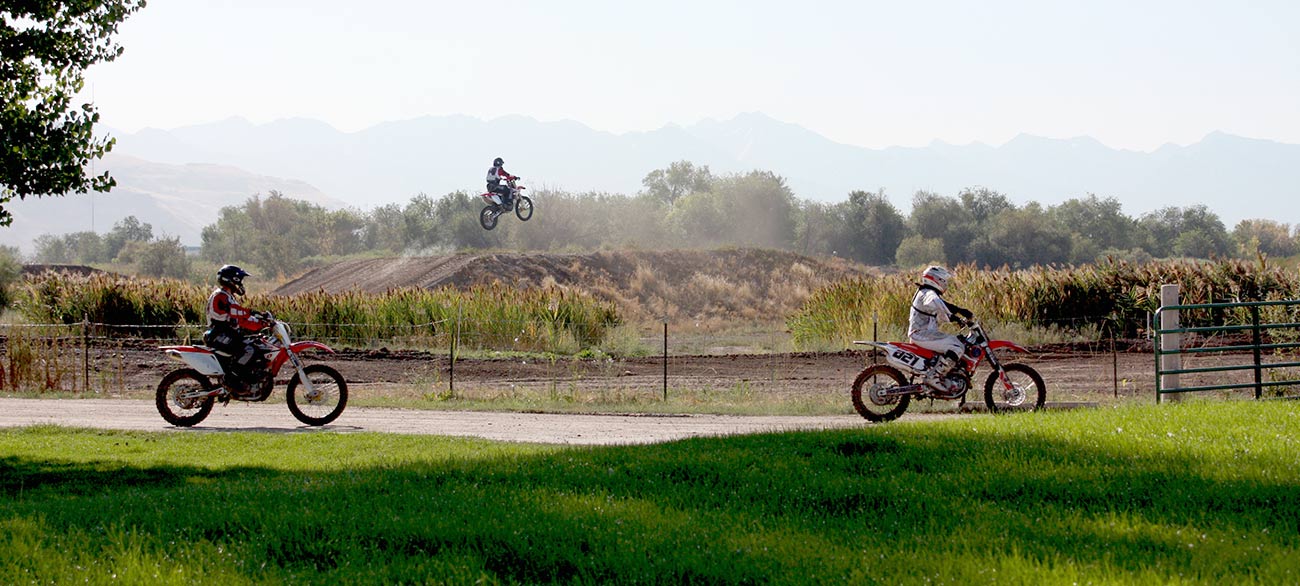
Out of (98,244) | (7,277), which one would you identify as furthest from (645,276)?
→ (98,244)

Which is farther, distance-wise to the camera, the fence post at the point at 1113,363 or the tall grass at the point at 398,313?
the tall grass at the point at 398,313

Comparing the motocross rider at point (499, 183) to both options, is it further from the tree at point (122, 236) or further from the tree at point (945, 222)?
the tree at point (122, 236)

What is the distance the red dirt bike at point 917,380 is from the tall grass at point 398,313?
1353 cm

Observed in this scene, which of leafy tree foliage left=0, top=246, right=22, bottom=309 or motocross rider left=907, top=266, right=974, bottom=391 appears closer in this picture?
motocross rider left=907, top=266, right=974, bottom=391

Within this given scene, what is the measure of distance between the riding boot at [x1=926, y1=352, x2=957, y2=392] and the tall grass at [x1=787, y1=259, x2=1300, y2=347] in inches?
507

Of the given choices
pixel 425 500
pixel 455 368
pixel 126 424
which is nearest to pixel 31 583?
pixel 425 500

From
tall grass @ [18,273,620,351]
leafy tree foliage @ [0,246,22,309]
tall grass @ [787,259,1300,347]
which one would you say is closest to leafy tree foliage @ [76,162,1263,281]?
leafy tree foliage @ [0,246,22,309]

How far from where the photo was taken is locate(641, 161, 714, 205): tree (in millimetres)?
133625

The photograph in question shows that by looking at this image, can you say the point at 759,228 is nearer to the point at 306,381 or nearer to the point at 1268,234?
the point at 1268,234

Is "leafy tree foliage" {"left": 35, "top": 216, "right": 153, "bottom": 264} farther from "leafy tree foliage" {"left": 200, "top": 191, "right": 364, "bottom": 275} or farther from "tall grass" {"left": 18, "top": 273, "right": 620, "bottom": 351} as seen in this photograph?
"tall grass" {"left": 18, "top": 273, "right": 620, "bottom": 351}

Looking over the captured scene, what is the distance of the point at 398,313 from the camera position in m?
31.3

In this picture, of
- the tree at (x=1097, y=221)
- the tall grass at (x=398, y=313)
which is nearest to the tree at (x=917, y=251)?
the tree at (x=1097, y=221)

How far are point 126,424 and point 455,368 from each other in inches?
362

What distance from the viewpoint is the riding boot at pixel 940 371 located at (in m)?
15.0
